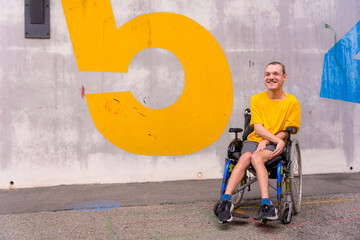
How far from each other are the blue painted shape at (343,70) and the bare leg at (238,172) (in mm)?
2689

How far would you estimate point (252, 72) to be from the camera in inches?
182

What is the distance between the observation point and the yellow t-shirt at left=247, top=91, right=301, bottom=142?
289 cm

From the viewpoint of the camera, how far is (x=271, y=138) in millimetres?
2830

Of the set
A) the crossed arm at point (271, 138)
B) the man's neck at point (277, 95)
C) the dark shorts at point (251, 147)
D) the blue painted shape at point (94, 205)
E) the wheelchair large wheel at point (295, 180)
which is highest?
the man's neck at point (277, 95)

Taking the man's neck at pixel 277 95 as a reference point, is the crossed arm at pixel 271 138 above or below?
below

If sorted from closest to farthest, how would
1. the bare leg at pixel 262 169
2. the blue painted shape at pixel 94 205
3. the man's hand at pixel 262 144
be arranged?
the bare leg at pixel 262 169, the man's hand at pixel 262 144, the blue painted shape at pixel 94 205

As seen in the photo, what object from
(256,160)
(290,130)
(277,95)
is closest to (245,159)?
(256,160)

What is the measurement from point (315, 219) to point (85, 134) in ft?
9.77

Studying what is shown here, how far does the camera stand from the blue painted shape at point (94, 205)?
323cm

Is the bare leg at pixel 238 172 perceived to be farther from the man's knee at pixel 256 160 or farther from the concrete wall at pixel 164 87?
the concrete wall at pixel 164 87

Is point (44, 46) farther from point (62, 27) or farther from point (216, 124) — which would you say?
point (216, 124)

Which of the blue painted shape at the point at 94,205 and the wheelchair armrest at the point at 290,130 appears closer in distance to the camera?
the wheelchair armrest at the point at 290,130

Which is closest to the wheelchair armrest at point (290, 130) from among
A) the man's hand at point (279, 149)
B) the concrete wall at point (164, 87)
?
the man's hand at point (279, 149)

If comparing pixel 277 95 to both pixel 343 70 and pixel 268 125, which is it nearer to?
pixel 268 125
